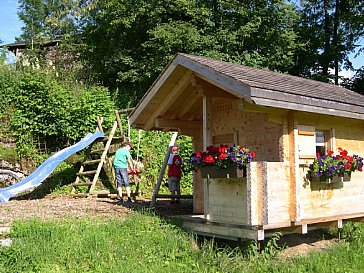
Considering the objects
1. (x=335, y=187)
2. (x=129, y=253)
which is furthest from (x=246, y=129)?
(x=129, y=253)

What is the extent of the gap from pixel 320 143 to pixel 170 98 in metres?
3.27

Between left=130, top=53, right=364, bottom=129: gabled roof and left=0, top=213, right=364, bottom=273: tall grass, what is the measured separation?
257 cm

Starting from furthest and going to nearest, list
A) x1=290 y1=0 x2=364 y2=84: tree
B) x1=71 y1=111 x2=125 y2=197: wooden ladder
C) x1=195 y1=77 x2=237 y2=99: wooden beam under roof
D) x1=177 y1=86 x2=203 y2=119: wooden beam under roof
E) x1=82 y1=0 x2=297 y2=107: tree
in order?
x1=290 y1=0 x2=364 y2=84: tree
x1=82 y1=0 x2=297 y2=107: tree
x1=71 y1=111 x2=125 y2=197: wooden ladder
x1=177 y1=86 x2=203 y2=119: wooden beam under roof
x1=195 y1=77 x2=237 y2=99: wooden beam under roof

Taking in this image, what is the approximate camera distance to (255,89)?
23.0 ft

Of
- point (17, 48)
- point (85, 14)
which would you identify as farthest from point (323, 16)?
point (17, 48)

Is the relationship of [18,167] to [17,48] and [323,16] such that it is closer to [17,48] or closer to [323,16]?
[323,16]

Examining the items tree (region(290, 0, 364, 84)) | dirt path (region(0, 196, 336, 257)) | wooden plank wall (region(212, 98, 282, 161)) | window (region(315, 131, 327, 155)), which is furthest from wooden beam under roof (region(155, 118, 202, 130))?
tree (region(290, 0, 364, 84))

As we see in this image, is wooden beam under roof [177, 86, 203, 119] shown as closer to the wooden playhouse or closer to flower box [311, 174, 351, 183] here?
the wooden playhouse

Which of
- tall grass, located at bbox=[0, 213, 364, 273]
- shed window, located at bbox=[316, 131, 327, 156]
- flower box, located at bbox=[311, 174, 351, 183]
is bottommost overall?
tall grass, located at bbox=[0, 213, 364, 273]

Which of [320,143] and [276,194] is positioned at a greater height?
[320,143]

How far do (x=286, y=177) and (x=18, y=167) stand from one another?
11.5 metres

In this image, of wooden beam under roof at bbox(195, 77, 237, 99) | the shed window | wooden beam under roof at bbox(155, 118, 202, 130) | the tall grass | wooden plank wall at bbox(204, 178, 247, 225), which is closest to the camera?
the tall grass

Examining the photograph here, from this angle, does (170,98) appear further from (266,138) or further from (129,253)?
(129,253)

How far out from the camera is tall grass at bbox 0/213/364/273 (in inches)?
259
